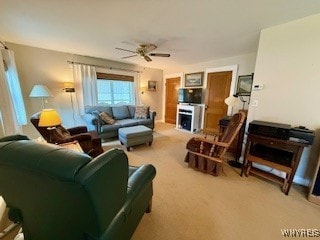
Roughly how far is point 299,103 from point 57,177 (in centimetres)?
293

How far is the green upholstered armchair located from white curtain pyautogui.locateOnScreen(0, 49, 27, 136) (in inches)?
92.4

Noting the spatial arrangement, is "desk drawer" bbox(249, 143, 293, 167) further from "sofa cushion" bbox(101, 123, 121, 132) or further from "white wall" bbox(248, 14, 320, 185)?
"sofa cushion" bbox(101, 123, 121, 132)

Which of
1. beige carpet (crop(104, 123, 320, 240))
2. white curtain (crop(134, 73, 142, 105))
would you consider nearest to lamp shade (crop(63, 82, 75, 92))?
white curtain (crop(134, 73, 142, 105))

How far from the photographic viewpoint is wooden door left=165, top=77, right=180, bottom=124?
229 inches

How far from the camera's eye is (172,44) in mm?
3125

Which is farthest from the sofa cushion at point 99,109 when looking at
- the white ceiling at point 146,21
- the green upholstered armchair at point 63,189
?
the green upholstered armchair at point 63,189

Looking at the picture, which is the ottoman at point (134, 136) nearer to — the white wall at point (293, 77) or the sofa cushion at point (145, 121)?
the sofa cushion at point (145, 121)

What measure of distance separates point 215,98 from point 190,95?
2.84 feet

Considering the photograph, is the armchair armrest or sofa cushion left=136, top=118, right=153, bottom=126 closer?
the armchair armrest

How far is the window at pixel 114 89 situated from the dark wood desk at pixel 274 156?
4.18 m

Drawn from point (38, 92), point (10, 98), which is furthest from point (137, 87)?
point (10, 98)

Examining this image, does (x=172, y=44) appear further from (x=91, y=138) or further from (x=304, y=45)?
(x=91, y=138)

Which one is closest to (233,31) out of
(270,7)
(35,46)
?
(270,7)

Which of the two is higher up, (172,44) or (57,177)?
(172,44)
